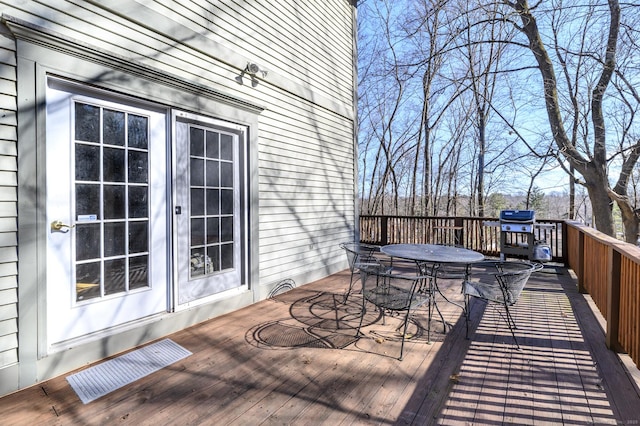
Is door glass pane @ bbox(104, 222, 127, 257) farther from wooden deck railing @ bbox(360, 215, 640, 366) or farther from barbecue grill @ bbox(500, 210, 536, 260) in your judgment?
barbecue grill @ bbox(500, 210, 536, 260)

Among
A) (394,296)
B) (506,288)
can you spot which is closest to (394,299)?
(394,296)

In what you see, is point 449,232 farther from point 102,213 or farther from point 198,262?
point 102,213

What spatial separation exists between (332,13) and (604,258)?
5332 mm

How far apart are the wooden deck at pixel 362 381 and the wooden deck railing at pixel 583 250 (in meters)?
0.30

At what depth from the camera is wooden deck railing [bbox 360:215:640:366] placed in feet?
8.08

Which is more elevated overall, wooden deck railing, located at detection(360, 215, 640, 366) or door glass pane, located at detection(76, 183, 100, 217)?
door glass pane, located at detection(76, 183, 100, 217)

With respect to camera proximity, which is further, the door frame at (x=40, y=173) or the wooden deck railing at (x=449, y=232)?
the wooden deck railing at (x=449, y=232)

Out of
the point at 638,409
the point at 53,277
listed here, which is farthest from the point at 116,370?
the point at 638,409

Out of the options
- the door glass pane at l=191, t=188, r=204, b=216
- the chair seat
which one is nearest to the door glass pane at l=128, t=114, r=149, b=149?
the door glass pane at l=191, t=188, r=204, b=216

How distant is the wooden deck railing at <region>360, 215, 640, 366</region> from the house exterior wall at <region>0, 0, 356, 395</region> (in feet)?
9.05

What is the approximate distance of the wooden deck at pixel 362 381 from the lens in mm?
1904

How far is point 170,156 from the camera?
3.16m

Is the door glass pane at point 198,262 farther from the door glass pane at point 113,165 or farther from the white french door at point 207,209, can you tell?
the door glass pane at point 113,165

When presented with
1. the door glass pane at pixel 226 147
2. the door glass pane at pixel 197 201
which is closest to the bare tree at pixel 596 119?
the door glass pane at pixel 226 147
